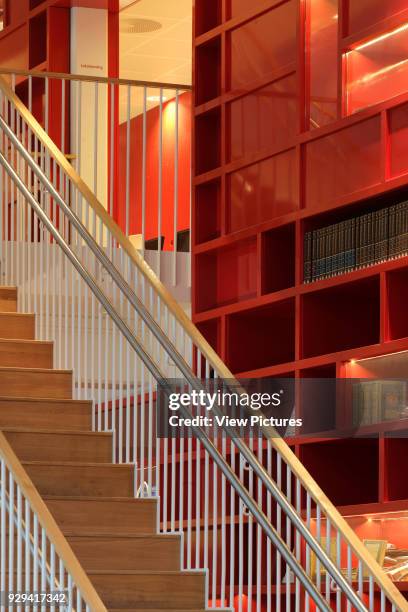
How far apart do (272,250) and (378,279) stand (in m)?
1.03

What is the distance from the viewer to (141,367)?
6531 mm

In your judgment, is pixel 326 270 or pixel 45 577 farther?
pixel 326 270

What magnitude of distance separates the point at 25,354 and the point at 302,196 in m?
1.62

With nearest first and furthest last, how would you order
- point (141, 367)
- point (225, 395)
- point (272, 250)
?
1. point (225, 395)
2. point (141, 367)
3. point (272, 250)

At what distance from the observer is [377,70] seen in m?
6.64

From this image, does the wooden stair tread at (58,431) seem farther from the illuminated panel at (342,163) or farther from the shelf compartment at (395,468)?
the illuminated panel at (342,163)

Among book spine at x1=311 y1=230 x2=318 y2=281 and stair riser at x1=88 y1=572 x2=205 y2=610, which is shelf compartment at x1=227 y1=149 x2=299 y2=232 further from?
stair riser at x1=88 y1=572 x2=205 y2=610

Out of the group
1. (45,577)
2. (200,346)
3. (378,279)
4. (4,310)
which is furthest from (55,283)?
(45,577)

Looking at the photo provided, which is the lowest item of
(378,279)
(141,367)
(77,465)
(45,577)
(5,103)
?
(45,577)

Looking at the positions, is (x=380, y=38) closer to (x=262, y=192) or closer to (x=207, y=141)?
(x=262, y=192)

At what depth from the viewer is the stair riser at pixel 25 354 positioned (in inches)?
270

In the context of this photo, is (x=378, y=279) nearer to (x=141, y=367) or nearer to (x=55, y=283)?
(x=141, y=367)

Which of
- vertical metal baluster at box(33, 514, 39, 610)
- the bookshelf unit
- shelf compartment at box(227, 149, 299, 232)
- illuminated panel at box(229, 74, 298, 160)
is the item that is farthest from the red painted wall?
vertical metal baluster at box(33, 514, 39, 610)

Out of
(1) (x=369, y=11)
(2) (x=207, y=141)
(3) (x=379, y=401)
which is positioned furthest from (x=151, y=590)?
(2) (x=207, y=141)
